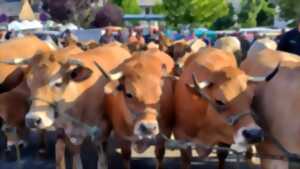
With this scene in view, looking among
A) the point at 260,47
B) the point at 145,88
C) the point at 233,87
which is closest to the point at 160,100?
the point at 145,88

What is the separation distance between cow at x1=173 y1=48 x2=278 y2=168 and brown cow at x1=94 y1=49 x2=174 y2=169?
0.26 m

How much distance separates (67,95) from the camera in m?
7.65

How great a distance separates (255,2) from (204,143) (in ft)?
156

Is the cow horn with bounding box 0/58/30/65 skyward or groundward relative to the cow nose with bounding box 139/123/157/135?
skyward

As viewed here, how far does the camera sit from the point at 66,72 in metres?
7.61

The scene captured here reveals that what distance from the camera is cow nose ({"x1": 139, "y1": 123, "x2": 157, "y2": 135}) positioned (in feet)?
22.5

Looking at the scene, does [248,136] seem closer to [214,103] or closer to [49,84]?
[214,103]

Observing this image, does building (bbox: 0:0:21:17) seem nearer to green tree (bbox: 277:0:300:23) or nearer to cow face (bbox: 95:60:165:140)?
green tree (bbox: 277:0:300:23)

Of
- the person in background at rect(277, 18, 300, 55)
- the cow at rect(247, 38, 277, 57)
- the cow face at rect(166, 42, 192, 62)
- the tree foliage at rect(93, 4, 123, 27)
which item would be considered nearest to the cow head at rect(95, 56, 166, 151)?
the cow at rect(247, 38, 277, 57)

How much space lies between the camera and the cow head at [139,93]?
22.8ft

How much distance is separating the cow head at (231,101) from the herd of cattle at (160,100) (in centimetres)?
1

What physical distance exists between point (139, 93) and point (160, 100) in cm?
38

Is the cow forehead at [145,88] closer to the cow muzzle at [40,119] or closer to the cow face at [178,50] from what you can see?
the cow muzzle at [40,119]

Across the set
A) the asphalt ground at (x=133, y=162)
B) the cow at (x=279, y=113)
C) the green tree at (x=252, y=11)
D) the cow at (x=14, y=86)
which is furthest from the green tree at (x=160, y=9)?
the cow at (x=279, y=113)
